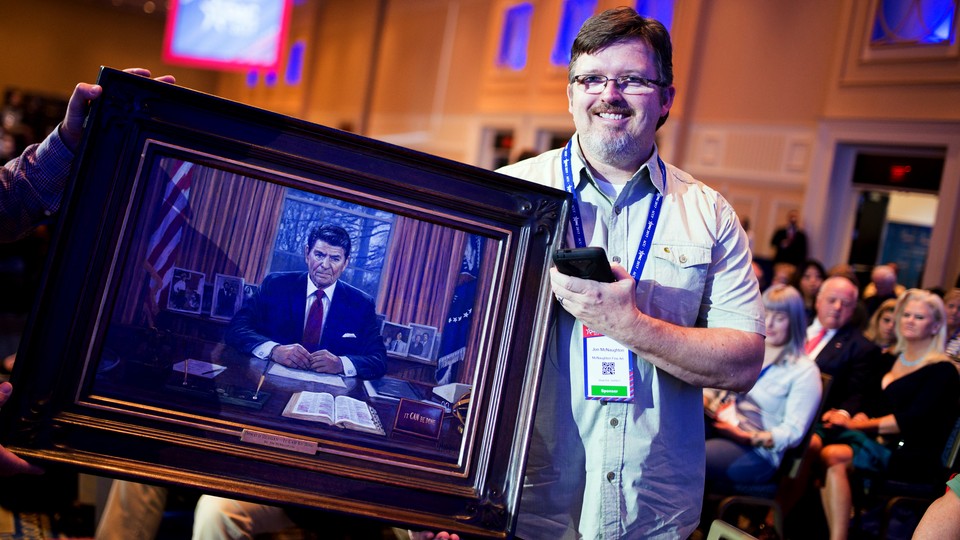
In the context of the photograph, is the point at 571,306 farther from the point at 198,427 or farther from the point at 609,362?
the point at 198,427

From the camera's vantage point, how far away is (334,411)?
137cm

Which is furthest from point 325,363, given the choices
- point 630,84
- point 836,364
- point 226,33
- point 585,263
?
point 226,33

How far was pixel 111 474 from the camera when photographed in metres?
1.24

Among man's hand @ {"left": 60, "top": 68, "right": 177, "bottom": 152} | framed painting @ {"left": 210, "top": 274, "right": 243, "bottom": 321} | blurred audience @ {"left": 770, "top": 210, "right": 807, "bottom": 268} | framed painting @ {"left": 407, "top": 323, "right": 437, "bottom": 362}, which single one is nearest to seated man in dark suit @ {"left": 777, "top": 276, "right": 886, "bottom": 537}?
framed painting @ {"left": 407, "top": 323, "right": 437, "bottom": 362}

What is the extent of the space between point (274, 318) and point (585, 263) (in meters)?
0.54

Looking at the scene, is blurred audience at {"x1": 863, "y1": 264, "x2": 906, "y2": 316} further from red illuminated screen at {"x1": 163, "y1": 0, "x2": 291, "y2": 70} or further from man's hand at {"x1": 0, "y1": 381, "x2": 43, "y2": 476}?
red illuminated screen at {"x1": 163, "y1": 0, "x2": 291, "y2": 70}

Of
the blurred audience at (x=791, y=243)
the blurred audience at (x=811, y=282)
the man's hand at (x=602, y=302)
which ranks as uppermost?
the blurred audience at (x=791, y=243)

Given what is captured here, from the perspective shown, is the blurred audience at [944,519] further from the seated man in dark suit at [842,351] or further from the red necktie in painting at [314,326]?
the seated man in dark suit at [842,351]

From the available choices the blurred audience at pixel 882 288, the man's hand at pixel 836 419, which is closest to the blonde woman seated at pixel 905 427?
A: the man's hand at pixel 836 419

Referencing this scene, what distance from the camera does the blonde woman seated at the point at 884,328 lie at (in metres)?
5.13

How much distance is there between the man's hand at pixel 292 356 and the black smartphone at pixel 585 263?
18.1 inches

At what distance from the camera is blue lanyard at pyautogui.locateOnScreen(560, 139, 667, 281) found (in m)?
1.56

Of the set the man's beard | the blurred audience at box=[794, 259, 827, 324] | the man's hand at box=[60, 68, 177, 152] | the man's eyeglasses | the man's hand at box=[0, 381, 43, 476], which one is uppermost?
the blurred audience at box=[794, 259, 827, 324]

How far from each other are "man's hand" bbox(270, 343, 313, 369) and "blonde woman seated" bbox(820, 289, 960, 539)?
3416mm
